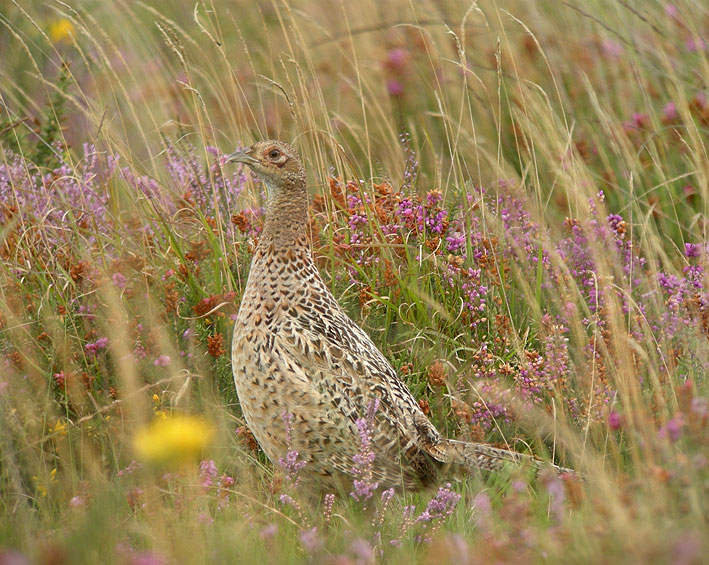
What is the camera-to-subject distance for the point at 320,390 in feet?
11.4

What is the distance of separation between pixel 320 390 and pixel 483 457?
644mm

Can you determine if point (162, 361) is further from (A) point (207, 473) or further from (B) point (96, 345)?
(A) point (207, 473)

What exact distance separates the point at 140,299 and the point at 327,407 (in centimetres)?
116

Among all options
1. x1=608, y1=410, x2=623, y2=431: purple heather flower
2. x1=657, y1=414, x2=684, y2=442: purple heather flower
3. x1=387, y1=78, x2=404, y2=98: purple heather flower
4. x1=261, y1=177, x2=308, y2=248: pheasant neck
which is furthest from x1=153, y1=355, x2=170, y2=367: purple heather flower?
x1=387, y1=78, x2=404, y2=98: purple heather flower

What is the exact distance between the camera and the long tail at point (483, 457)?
345cm

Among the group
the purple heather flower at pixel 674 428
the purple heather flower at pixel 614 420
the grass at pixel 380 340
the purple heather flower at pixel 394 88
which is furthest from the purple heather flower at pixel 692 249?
the purple heather flower at pixel 394 88

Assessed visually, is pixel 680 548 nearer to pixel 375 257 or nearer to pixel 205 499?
pixel 205 499

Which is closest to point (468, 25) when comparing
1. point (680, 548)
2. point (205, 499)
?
point (205, 499)

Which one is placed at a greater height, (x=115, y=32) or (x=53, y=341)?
(x=115, y=32)

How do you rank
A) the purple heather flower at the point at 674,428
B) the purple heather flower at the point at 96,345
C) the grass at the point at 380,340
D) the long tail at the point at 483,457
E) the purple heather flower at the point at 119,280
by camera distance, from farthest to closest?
the purple heather flower at the point at 119,280 → the purple heather flower at the point at 96,345 → the long tail at the point at 483,457 → the grass at the point at 380,340 → the purple heather flower at the point at 674,428

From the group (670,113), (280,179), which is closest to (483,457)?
(280,179)

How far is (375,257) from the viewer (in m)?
4.35

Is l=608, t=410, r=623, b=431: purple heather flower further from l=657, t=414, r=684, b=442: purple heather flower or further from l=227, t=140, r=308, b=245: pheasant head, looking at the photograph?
l=227, t=140, r=308, b=245: pheasant head

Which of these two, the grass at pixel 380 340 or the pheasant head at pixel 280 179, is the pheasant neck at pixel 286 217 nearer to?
the pheasant head at pixel 280 179
